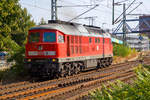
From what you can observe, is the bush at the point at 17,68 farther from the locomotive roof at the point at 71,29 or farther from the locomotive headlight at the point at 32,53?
the locomotive roof at the point at 71,29

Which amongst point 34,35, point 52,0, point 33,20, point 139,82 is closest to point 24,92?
point 34,35

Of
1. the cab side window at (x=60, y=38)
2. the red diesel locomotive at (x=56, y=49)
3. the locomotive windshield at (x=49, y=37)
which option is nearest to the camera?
the red diesel locomotive at (x=56, y=49)

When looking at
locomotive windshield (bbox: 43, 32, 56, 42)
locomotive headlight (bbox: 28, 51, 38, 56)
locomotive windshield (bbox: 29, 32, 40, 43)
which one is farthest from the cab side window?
locomotive headlight (bbox: 28, 51, 38, 56)

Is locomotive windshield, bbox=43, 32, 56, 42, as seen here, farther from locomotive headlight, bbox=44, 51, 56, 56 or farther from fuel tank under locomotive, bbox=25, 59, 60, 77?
fuel tank under locomotive, bbox=25, 59, 60, 77

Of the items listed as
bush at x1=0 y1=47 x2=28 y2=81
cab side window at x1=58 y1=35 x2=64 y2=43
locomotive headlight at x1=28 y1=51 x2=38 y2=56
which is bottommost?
bush at x1=0 y1=47 x2=28 y2=81

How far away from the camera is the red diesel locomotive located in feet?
44.9

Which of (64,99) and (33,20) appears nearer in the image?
(64,99)

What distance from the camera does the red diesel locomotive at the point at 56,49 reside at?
13.7 meters

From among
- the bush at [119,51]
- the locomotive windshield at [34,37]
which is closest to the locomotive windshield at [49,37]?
the locomotive windshield at [34,37]

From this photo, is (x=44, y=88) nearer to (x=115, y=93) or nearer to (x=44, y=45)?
(x=44, y=45)

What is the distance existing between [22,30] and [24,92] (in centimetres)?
2735

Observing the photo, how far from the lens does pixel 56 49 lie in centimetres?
1362

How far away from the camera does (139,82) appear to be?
224 inches

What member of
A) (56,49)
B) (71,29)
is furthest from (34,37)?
(71,29)
